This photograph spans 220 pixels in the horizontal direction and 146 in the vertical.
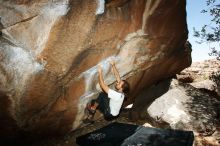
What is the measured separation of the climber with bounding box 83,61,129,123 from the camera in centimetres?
832

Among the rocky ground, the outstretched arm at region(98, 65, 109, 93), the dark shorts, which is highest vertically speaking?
the outstretched arm at region(98, 65, 109, 93)

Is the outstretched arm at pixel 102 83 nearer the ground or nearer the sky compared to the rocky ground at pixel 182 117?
nearer the sky

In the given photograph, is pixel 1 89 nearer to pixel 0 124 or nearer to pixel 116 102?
pixel 0 124

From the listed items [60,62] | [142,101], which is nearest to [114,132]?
[60,62]

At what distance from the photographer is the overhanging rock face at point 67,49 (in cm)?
677

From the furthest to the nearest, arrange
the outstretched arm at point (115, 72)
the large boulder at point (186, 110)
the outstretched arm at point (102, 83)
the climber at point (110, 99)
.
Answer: the large boulder at point (186, 110) → the outstretched arm at point (115, 72) → the outstretched arm at point (102, 83) → the climber at point (110, 99)

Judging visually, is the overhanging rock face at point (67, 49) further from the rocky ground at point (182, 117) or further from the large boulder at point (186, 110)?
the large boulder at point (186, 110)

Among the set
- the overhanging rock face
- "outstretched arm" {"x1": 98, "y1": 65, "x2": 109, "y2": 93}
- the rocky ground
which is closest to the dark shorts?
the overhanging rock face

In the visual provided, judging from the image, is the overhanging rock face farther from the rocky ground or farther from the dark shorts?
the rocky ground

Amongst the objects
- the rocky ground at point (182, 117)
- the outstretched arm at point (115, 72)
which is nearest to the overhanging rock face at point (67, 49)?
the outstretched arm at point (115, 72)

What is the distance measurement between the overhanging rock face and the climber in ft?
0.77

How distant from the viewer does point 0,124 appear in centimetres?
763

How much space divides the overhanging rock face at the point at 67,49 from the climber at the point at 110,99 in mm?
235

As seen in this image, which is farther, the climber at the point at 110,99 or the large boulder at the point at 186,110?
the large boulder at the point at 186,110
